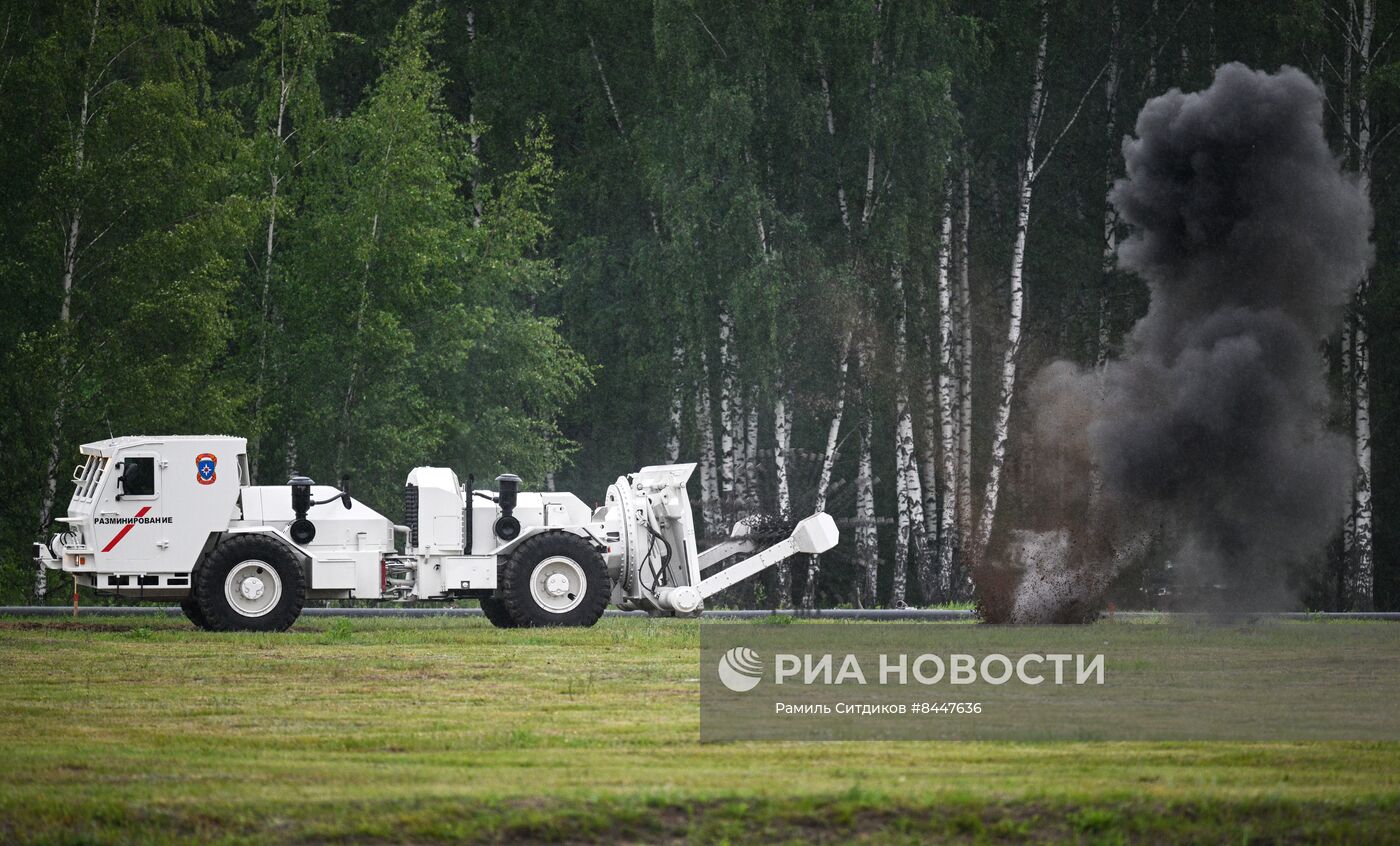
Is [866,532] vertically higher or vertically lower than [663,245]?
lower

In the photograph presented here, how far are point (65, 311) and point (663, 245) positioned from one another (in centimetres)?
1014

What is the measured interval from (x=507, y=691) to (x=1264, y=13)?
2470cm

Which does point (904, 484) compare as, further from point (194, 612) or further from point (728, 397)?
point (194, 612)

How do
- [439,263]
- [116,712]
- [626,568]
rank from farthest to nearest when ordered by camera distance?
[439,263], [626,568], [116,712]

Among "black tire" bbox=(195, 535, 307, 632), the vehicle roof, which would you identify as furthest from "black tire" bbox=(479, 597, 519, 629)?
the vehicle roof

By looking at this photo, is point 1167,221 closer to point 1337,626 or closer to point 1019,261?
point 1337,626

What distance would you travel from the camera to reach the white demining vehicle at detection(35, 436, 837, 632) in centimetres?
2122

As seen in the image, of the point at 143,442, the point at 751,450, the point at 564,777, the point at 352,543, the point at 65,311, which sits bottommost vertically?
the point at 564,777

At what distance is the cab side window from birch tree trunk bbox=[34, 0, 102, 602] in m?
6.59

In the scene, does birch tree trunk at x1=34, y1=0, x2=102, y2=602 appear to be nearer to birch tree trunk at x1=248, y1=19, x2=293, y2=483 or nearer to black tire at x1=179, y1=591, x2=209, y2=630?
birch tree trunk at x1=248, y1=19, x2=293, y2=483

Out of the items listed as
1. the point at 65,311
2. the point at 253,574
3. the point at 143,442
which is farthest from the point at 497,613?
the point at 65,311

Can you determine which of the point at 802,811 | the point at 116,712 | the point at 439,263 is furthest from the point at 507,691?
the point at 439,263

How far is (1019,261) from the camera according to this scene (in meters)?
32.0

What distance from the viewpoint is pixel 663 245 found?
32250mm
